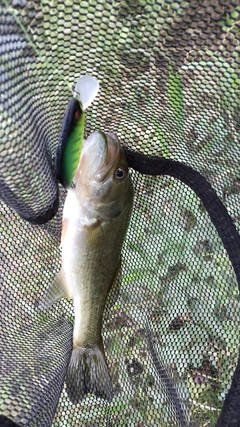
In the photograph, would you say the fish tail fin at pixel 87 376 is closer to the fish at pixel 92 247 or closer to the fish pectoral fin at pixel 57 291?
the fish at pixel 92 247

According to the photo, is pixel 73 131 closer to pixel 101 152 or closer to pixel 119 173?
pixel 101 152

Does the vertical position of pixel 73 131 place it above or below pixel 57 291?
above

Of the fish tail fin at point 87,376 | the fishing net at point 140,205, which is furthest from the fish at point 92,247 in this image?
the fishing net at point 140,205

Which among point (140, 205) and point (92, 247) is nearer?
point (92, 247)

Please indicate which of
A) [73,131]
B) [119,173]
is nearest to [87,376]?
[119,173]

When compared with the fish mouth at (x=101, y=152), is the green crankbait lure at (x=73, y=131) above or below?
above

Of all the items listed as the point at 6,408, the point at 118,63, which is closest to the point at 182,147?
the point at 118,63
